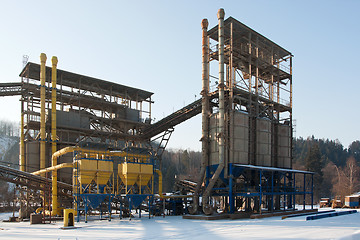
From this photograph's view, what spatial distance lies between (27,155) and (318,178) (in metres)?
76.2

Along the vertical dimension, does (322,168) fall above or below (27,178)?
below

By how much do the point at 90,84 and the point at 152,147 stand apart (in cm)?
1416

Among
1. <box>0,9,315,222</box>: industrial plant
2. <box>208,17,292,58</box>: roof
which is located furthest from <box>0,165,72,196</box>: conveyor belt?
<box>208,17,292,58</box>: roof

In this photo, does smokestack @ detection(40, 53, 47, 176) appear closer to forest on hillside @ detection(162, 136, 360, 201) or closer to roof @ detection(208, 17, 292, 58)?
roof @ detection(208, 17, 292, 58)

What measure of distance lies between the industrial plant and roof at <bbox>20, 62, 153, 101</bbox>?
0.14 metres

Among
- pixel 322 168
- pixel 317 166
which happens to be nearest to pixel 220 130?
pixel 317 166

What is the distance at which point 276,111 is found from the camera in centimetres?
4550

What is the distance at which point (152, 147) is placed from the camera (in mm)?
43750

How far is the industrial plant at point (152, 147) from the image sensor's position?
33.0m

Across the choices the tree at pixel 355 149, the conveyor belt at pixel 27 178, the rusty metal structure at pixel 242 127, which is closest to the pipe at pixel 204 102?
the rusty metal structure at pixel 242 127

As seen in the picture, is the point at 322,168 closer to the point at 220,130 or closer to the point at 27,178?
the point at 220,130

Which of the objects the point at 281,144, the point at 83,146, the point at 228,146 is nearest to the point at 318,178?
the point at 281,144

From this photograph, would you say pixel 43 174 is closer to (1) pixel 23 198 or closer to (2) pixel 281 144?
(1) pixel 23 198

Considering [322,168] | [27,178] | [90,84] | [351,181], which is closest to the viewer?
[27,178]
